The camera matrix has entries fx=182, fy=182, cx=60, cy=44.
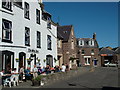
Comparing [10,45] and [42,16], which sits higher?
[42,16]

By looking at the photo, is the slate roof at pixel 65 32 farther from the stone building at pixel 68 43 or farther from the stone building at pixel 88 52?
the stone building at pixel 88 52

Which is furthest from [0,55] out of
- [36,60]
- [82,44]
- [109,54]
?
[109,54]

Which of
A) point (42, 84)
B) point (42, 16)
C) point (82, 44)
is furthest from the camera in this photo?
point (82, 44)

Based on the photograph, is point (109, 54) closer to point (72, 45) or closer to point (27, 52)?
point (72, 45)

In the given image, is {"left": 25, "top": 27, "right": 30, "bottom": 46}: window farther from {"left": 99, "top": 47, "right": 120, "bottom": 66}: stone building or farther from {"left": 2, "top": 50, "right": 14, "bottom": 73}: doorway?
{"left": 99, "top": 47, "right": 120, "bottom": 66}: stone building

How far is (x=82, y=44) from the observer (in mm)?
54375

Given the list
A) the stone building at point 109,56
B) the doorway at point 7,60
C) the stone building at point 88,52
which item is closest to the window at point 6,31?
the doorway at point 7,60

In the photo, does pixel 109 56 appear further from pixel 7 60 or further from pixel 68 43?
pixel 7 60

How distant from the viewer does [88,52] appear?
174 feet

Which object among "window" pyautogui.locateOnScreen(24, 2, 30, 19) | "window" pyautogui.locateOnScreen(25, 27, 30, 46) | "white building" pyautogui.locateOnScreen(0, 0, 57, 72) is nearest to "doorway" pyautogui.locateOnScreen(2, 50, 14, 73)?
"white building" pyautogui.locateOnScreen(0, 0, 57, 72)

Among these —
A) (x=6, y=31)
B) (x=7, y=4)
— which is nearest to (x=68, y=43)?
(x=6, y=31)

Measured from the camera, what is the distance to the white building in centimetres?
1581

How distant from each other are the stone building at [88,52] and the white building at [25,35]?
27987mm

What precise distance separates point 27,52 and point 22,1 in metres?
5.21
